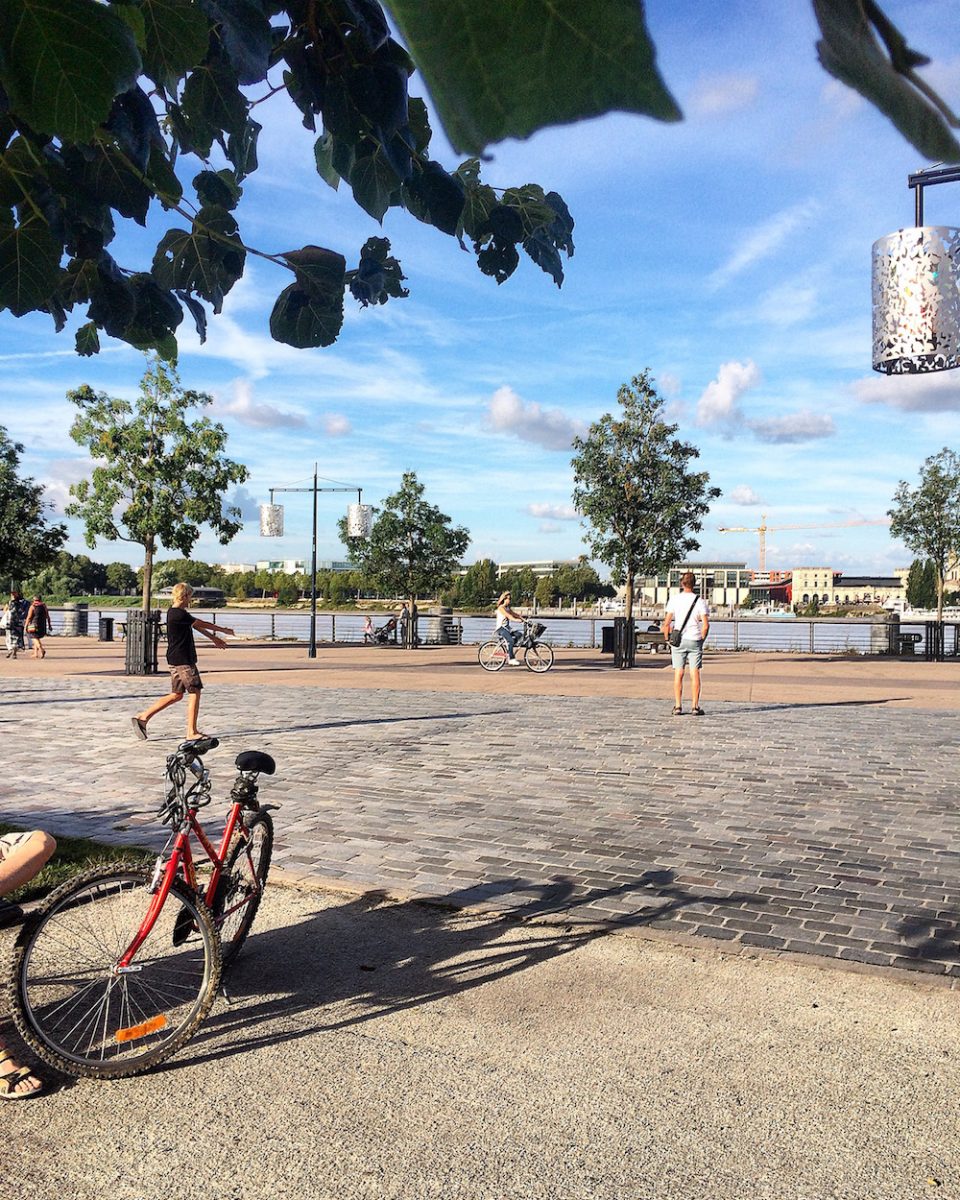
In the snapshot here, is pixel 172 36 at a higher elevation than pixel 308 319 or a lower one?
higher

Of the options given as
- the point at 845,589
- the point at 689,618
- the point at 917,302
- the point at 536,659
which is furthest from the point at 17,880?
the point at 845,589

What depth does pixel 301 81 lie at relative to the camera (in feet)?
5.48

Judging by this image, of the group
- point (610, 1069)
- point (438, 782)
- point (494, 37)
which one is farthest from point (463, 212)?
point (438, 782)

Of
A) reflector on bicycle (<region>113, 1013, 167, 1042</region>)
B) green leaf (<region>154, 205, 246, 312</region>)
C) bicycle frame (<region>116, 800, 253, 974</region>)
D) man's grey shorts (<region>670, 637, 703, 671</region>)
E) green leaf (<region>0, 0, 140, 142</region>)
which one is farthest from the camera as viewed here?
man's grey shorts (<region>670, 637, 703, 671</region>)

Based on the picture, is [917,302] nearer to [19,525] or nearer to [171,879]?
[171,879]

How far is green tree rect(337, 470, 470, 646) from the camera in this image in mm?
41812

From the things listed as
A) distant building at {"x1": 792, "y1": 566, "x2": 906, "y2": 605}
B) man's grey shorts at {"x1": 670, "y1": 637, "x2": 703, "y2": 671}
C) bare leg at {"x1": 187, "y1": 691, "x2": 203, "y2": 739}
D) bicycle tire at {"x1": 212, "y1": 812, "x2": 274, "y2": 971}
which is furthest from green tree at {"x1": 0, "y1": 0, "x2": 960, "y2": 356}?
distant building at {"x1": 792, "y1": 566, "x2": 906, "y2": 605}

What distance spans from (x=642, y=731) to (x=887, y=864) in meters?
5.74

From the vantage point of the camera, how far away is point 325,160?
1927mm

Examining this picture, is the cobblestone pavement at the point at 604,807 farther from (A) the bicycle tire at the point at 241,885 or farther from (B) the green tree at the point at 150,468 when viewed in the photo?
(B) the green tree at the point at 150,468

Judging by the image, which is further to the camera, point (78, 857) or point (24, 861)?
point (78, 857)

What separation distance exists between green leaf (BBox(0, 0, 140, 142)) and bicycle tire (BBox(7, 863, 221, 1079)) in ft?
10.3

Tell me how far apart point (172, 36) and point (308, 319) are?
75cm

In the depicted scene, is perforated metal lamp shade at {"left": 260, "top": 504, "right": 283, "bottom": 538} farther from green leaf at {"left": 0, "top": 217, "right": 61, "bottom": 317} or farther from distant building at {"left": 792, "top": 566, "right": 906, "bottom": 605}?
distant building at {"left": 792, "top": 566, "right": 906, "bottom": 605}
